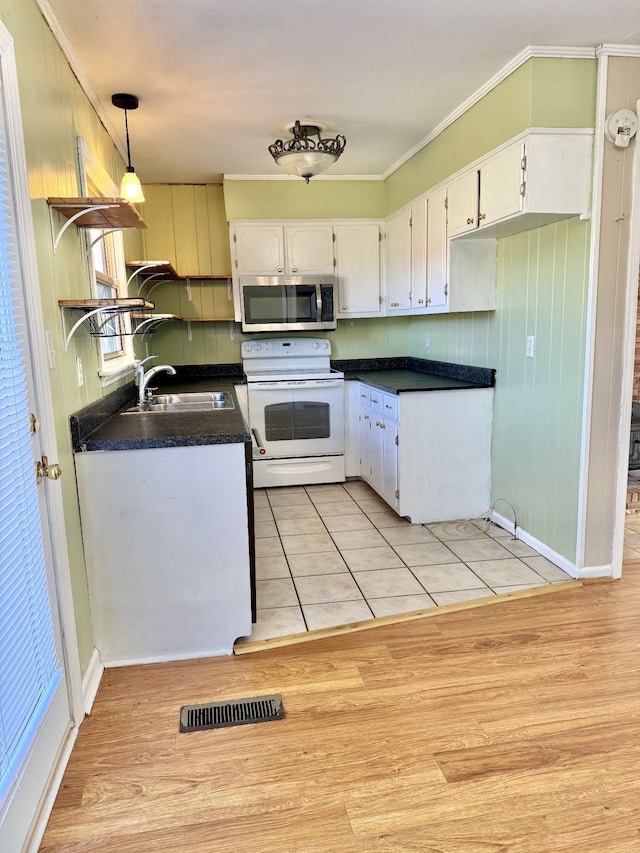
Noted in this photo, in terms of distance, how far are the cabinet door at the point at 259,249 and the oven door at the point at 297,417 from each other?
92 centimetres

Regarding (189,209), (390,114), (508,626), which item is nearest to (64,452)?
(508,626)

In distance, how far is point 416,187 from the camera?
388 cm

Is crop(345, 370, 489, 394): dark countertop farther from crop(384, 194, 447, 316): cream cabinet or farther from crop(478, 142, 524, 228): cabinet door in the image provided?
crop(478, 142, 524, 228): cabinet door

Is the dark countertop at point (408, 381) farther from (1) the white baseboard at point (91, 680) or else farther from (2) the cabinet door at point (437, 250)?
(1) the white baseboard at point (91, 680)

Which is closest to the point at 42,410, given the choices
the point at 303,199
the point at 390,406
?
the point at 390,406

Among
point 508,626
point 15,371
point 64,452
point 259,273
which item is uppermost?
point 259,273

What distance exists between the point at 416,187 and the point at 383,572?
2610 millimetres

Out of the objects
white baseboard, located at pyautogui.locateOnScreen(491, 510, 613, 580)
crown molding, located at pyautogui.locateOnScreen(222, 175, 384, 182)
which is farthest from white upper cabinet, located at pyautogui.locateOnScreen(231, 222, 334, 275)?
white baseboard, located at pyautogui.locateOnScreen(491, 510, 613, 580)

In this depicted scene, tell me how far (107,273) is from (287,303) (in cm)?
156

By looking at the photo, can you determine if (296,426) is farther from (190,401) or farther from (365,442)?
(190,401)

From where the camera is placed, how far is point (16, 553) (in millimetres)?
1397

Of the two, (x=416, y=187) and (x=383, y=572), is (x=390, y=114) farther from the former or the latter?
(x=383, y=572)

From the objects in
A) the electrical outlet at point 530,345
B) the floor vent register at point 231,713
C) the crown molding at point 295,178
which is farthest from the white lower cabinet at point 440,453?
the crown molding at point 295,178

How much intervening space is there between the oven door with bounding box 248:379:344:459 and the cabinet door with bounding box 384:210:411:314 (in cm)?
76
